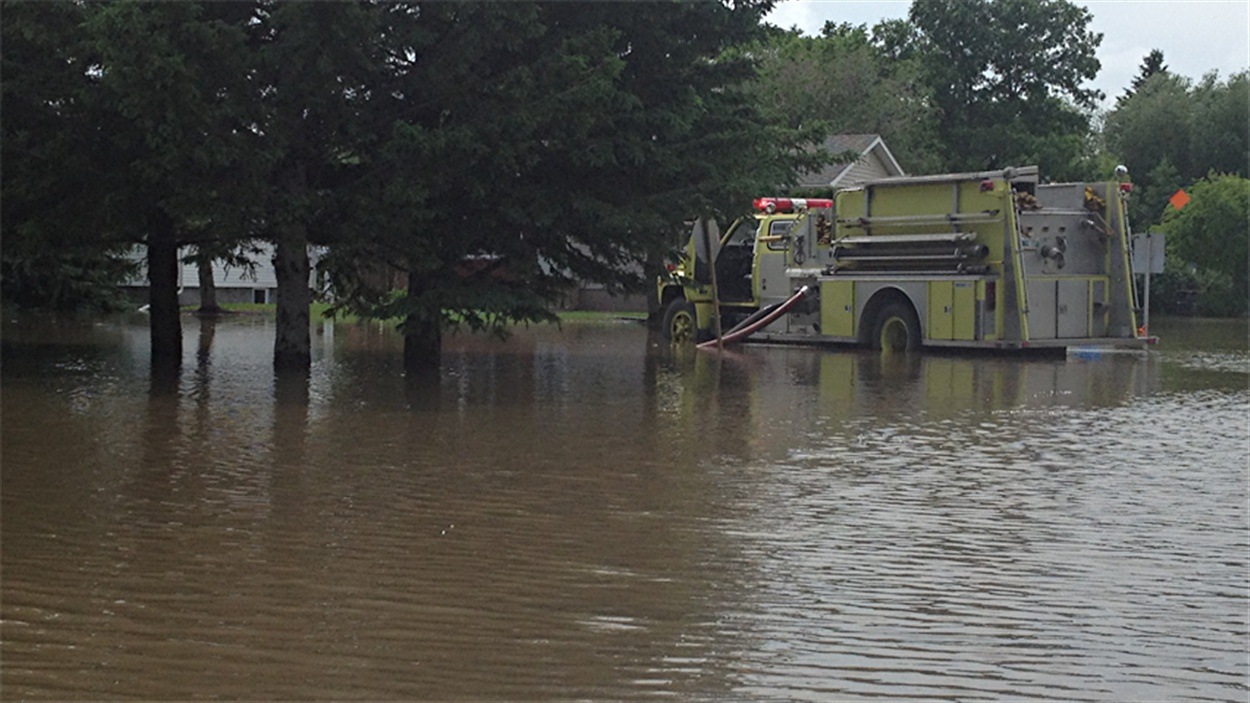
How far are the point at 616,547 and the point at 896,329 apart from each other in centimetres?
1926

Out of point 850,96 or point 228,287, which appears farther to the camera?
point 850,96

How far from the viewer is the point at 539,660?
20.5ft

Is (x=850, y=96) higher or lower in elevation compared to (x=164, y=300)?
higher

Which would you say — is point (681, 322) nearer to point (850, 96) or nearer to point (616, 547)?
point (616, 547)

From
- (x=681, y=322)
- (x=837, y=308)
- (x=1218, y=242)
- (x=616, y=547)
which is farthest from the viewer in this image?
(x=1218, y=242)

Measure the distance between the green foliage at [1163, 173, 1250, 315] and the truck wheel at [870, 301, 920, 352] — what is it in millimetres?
29243

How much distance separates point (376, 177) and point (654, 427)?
5.60 m

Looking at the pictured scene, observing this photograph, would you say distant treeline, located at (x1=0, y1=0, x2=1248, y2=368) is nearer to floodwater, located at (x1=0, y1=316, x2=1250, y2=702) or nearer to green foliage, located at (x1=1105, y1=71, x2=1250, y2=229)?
floodwater, located at (x1=0, y1=316, x2=1250, y2=702)

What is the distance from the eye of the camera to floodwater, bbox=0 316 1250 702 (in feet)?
20.2

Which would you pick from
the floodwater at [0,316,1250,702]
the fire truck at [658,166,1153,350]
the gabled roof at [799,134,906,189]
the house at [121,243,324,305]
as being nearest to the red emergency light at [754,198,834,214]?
the fire truck at [658,166,1153,350]

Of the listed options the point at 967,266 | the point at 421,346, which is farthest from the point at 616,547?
the point at 967,266

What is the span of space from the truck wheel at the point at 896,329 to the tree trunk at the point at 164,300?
10.8 metres

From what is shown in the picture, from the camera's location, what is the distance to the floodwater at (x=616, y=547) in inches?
242

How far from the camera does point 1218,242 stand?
2119 inches
